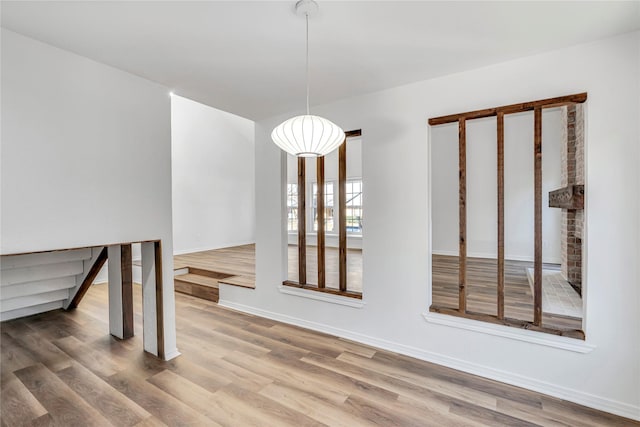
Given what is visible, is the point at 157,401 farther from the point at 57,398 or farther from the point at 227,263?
the point at 227,263

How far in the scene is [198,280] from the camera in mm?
4762

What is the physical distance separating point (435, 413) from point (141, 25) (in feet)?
10.2

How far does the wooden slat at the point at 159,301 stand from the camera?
2650 millimetres

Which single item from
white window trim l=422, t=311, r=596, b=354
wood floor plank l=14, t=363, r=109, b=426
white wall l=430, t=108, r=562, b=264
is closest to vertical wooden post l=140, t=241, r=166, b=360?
wood floor plank l=14, t=363, r=109, b=426

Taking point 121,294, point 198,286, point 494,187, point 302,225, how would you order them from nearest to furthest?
point 121,294, point 302,225, point 198,286, point 494,187

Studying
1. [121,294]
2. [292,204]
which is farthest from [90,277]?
[292,204]

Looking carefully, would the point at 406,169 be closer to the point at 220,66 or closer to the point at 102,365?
the point at 220,66

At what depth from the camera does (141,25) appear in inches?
71.6

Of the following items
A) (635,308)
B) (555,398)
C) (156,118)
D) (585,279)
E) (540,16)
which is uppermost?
(540,16)

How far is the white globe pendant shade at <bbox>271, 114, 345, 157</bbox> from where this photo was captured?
1.64 metres

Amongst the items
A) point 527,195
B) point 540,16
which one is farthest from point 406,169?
point 527,195

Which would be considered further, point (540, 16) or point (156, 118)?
point (156, 118)

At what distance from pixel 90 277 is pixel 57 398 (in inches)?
75.4

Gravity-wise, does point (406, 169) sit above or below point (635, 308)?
above
